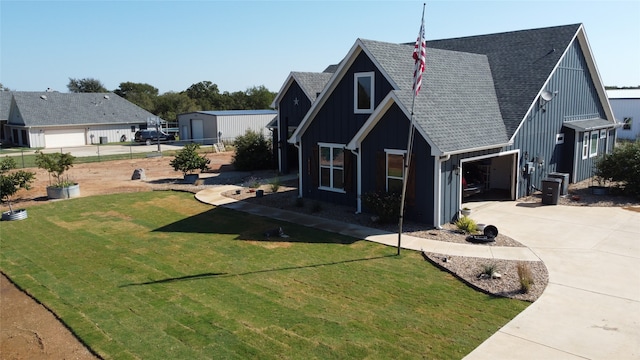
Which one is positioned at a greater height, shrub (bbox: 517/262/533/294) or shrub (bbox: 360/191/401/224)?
shrub (bbox: 360/191/401/224)

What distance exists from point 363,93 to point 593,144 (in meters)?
14.2

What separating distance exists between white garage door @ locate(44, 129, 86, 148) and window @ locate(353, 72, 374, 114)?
4386 cm

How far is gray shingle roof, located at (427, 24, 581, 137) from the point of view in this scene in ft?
64.1

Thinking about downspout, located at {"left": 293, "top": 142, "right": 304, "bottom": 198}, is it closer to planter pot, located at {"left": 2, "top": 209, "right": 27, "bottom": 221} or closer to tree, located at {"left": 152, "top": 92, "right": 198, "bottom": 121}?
planter pot, located at {"left": 2, "top": 209, "right": 27, "bottom": 221}

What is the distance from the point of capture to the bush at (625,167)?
18905mm

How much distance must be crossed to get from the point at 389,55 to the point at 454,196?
5692 millimetres

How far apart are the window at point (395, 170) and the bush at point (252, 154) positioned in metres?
14.4

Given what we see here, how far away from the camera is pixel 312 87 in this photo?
84.8 ft

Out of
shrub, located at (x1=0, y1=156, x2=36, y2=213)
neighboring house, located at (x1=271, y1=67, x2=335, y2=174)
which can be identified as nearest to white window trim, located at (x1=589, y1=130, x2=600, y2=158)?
neighboring house, located at (x1=271, y1=67, x2=335, y2=174)

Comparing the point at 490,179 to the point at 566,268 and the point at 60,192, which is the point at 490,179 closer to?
the point at 566,268

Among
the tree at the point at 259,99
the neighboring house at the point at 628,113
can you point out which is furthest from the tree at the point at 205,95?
the neighboring house at the point at 628,113

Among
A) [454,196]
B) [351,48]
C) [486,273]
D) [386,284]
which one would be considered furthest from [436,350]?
[351,48]

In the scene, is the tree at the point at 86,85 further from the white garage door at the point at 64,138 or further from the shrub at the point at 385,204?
the shrub at the point at 385,204

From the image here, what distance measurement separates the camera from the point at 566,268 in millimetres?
11625
